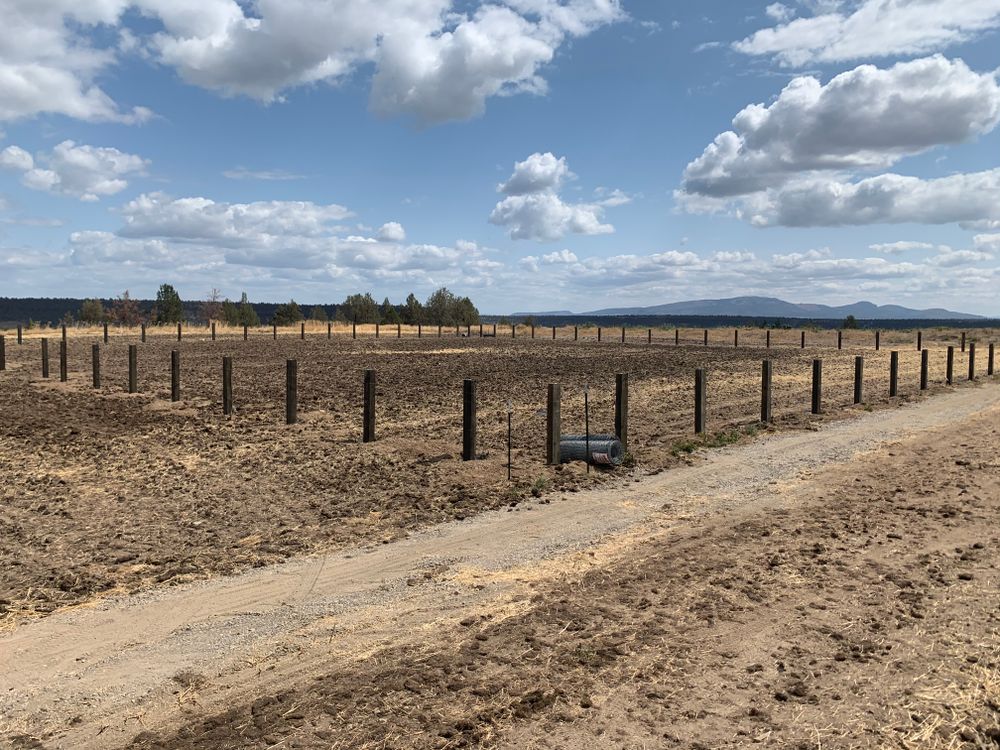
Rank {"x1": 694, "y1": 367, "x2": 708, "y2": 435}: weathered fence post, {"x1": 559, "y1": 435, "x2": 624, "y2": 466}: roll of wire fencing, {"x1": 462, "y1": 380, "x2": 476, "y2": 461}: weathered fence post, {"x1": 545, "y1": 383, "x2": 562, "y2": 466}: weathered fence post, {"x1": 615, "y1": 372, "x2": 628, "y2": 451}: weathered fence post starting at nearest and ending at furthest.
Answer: {"x1": 559, "y1": 435, "x2": 624, "y2": 466}: roll of wire fencing < {"x1": 545, "y1": 383, "x2": 562, "y2": 466}: weathered fence post < {"x1": 462, "y1": 380, "x2": 476, "y2": 461}: weathered fence post < {"x1": 615, "y1": 372, "x2": 628, "y2": 451}: weathered fence post < {"x1": 694, "y1": 367, "x2": 708, "y2": 435}: weathered fence post

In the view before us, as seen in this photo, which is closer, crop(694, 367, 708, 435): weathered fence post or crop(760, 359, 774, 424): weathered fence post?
crop(694, 367, 708, 435): weathered fence post

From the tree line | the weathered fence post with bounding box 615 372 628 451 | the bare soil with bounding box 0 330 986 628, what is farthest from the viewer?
the tree line

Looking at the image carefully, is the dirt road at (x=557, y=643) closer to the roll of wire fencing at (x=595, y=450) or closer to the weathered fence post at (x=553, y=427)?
the roll of wire fencing at (x=595, y=450)

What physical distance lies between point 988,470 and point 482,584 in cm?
755

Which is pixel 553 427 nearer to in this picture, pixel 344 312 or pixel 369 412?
pixel 369 412

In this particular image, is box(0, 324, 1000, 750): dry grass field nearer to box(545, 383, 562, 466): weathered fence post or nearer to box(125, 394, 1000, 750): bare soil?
box(125, 394, 1000, 750): bare soil

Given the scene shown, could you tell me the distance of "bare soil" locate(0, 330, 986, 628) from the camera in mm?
6797

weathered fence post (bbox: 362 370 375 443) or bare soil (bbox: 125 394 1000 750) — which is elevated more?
weathered fence post (bbox: 362 370 375 443)

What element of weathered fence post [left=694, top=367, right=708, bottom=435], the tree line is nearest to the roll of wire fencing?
weathered fence post [left=694, top=367, right=708, bottom=435]

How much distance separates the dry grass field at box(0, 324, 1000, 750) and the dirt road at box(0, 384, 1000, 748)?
0.07 feet

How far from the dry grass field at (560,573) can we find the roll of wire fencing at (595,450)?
312 millimetres

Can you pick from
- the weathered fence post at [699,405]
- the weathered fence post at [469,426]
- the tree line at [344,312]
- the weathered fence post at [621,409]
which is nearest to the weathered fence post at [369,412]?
the weathered fence post at [469,426]

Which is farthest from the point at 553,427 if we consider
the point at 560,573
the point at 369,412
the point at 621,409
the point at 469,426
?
the point at 560,573

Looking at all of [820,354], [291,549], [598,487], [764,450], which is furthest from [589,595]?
[820,354]
